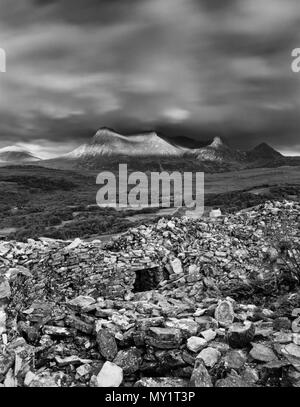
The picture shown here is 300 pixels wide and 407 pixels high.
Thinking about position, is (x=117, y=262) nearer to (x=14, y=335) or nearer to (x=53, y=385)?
(x=14, y=335)

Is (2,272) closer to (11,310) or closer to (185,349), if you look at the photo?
(11,310)

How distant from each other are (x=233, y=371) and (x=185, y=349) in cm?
94

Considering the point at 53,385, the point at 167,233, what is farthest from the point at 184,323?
the point at 167,233

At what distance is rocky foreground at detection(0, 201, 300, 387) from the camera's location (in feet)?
22.3

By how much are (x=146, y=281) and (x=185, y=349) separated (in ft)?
20.0

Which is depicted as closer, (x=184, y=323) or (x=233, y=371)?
(x=233, y=371)

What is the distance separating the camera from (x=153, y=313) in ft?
28.2

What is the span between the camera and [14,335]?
26.9 ft

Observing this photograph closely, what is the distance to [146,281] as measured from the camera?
13.2 m

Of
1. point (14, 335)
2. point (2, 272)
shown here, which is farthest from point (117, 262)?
point (14, 335)

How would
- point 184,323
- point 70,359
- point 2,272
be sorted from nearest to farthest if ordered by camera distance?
point 70,359 → point 184,323 → point 2,272

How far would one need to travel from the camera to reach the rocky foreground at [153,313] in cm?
680
